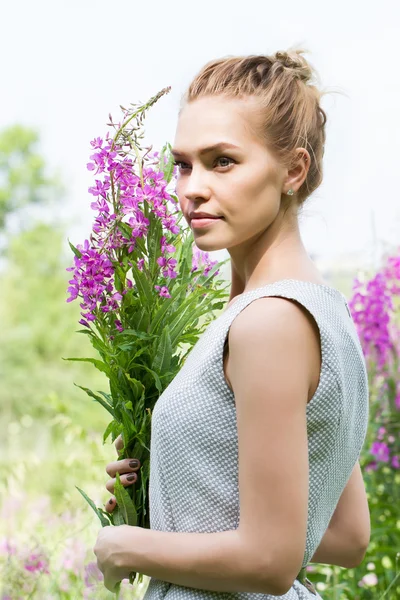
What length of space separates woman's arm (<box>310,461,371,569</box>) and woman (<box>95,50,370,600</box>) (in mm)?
82

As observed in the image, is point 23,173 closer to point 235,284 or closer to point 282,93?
point 235,284

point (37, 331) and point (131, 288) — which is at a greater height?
point (131, 288)

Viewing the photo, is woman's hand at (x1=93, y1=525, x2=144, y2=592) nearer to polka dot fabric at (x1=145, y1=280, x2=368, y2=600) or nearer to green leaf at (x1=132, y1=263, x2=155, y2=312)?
polka dot fabric at (x1=145, y1=280, x2=368, y2=600)

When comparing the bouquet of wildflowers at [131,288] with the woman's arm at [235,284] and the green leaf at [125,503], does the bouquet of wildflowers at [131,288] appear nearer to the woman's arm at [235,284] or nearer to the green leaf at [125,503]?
the green leaf at [125,503]

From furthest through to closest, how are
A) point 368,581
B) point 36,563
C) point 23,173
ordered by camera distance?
point 23,173 → point 368,581 → point 36,563

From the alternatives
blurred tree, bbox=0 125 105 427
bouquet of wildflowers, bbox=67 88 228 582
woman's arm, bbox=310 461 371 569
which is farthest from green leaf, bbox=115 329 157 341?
blurred tree, bbox=0 125 105 427

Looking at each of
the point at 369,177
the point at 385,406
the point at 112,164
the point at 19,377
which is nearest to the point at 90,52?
the point at 19,377

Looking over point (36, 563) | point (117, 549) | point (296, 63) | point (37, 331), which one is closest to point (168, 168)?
point (296, 63)

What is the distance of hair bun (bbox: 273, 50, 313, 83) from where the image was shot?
1.11 m

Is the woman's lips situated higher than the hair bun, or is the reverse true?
the hair bun

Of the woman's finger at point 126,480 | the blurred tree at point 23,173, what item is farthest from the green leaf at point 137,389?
the blurred tree at point 23,173

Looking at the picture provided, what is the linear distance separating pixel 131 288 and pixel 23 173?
11.1 meters

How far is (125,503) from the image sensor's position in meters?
1.11

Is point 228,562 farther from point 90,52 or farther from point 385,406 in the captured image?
point 90,52
